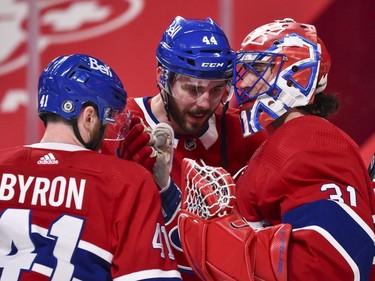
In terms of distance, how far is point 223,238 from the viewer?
2.28 metres

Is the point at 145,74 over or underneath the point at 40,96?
underneath

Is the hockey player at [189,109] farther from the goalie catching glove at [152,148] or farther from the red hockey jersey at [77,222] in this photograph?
the red hockey jersey at [77,222]

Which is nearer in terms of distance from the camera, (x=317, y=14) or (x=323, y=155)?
(x=323, y=155)

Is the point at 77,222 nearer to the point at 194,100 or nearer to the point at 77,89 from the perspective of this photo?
the point at 77,89

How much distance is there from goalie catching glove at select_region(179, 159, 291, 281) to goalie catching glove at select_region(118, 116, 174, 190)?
0.78 ft

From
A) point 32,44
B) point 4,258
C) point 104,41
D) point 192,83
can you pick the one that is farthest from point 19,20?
point 4,258

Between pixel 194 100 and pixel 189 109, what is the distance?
35 mm

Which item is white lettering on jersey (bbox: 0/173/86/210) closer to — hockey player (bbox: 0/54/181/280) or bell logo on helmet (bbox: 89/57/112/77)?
hockey player (bbox: 0/54/181/280)

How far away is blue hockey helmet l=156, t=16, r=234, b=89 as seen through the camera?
2.71 metres

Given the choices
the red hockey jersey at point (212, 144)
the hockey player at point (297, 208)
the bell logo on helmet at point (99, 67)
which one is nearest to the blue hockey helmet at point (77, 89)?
the bell logo on helmet at point (99, 67)

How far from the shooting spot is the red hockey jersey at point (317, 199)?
2.21 metres

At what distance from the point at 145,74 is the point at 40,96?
6.79 feet

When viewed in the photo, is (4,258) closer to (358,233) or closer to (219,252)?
(219,252)

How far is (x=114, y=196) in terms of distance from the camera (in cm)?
223
